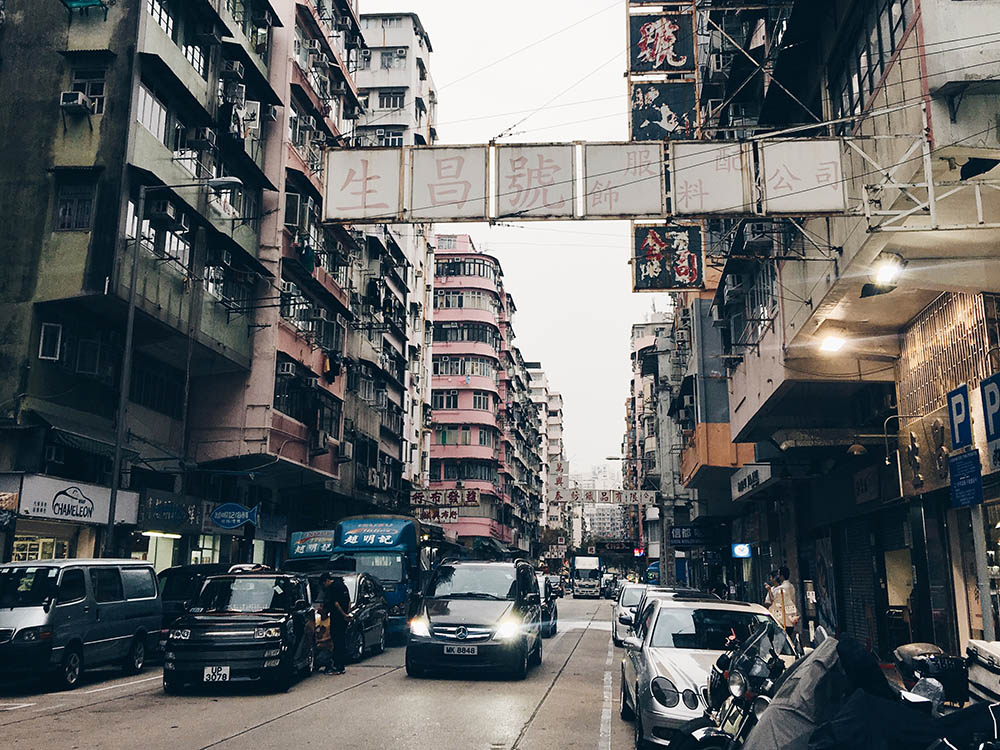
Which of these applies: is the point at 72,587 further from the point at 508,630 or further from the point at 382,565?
the point at 382,565

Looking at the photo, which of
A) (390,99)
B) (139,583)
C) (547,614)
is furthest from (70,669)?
(390,99)

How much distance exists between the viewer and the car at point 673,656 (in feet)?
27.8

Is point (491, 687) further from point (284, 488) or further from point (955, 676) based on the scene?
point (284, 488)

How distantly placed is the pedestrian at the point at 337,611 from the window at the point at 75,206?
36.3ft

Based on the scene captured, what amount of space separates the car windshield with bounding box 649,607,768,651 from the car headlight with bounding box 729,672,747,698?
3946 millimetres

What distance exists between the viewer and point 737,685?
6.21 meters

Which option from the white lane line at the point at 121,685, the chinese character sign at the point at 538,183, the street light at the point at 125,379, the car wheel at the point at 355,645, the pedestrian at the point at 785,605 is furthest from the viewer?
the street light at the point at 125,379

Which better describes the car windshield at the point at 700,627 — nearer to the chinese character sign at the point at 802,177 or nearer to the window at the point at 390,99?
the chinese character sign at the point at 802,177

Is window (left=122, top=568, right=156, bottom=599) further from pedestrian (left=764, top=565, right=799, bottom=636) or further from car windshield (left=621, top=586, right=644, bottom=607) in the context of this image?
car windshield (left=621, top=586, right=644, bottom=607)

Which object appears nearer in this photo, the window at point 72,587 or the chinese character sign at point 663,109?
the window at point 72,587

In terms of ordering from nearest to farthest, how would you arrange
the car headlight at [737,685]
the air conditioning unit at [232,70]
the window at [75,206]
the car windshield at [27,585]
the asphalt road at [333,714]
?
the car headlight at [737,685] < the asphalt road at [333,714] < the car windshield at [27,585] < the window at [75,206] < the air conditioning unit at [232,70]

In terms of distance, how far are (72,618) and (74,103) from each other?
1325 centimetres

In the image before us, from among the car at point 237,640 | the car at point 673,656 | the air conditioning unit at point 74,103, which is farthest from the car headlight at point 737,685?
the air conditioning unit at point 74,103

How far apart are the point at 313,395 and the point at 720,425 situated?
14555mm
